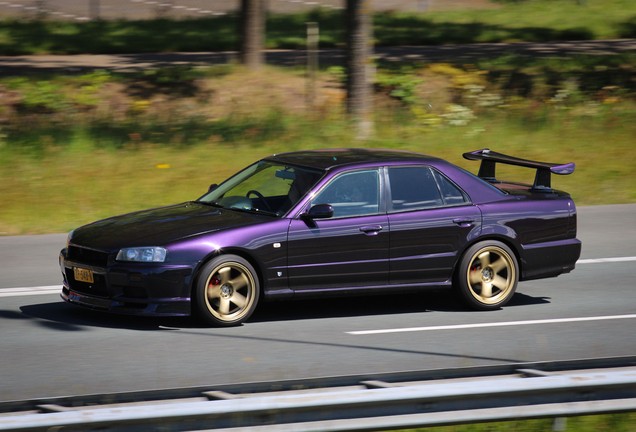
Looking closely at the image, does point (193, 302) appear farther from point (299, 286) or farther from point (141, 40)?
point (141, 40)

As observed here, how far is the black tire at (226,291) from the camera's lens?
7.08m

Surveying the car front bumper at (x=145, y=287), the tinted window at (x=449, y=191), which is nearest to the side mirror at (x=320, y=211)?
the car front bumper at (x=145, y=287)

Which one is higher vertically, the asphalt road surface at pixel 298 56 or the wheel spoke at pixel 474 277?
the asphalt road surface at pixel 298 56

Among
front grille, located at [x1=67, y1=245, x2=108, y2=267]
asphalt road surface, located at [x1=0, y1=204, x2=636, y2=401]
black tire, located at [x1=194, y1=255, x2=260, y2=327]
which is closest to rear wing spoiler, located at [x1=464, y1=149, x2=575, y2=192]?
asphalt road surface, located at [x1=0, y1=204, x2=636, y2=401]

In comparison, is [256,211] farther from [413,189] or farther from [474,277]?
[474,277]

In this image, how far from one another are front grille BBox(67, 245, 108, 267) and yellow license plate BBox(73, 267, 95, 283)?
0.07m

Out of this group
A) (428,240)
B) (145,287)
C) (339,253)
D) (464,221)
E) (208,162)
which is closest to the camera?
(145,287)

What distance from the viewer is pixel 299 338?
7.01 metres

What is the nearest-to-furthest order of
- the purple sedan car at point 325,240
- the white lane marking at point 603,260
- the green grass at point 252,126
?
the purple sedan car at point 325,240 → the white lane marking at point 603,260 → the green grass at point 252,126

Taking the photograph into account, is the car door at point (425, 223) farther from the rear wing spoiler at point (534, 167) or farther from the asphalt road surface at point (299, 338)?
the rear wing spoiler at point (534, 167)

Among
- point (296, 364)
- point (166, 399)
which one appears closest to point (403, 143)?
point (296, 364)

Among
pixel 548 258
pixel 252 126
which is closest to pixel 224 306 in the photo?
pixel 548 258

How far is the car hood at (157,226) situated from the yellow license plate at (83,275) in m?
0.21

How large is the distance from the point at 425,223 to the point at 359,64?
9381 millimetres
